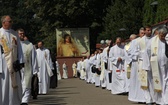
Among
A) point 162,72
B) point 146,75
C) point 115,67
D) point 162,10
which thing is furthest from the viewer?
point 162,10

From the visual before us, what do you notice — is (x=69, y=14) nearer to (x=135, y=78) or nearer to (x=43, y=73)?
(x=43, y=73)

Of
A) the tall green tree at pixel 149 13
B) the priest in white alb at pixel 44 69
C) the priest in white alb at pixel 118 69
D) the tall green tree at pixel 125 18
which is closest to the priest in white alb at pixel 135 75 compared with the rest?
the priest in white alb at pixel 118 69

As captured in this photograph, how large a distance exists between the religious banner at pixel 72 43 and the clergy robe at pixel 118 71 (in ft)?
114

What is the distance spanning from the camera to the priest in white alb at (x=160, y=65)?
38.6 feet

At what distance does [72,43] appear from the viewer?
5578 cm

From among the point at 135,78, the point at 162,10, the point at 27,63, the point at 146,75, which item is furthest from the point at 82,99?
the point at 162,10

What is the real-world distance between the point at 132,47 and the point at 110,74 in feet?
18.6

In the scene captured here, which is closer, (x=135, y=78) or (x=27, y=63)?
(x=27, y=63)

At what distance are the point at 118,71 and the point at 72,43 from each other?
3657 centimetres

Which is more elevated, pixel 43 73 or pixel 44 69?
pixel 44 69

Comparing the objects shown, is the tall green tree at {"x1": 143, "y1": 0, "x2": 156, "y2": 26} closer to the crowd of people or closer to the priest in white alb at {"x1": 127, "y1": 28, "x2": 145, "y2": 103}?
the crowd of people

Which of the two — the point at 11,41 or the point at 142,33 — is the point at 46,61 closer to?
the point at 142,33

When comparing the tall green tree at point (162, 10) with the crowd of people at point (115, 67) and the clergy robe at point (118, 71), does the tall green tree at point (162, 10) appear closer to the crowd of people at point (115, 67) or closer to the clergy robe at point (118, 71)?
the crowd of people at point (115, 67)

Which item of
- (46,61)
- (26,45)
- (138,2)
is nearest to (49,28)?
(138,2)
